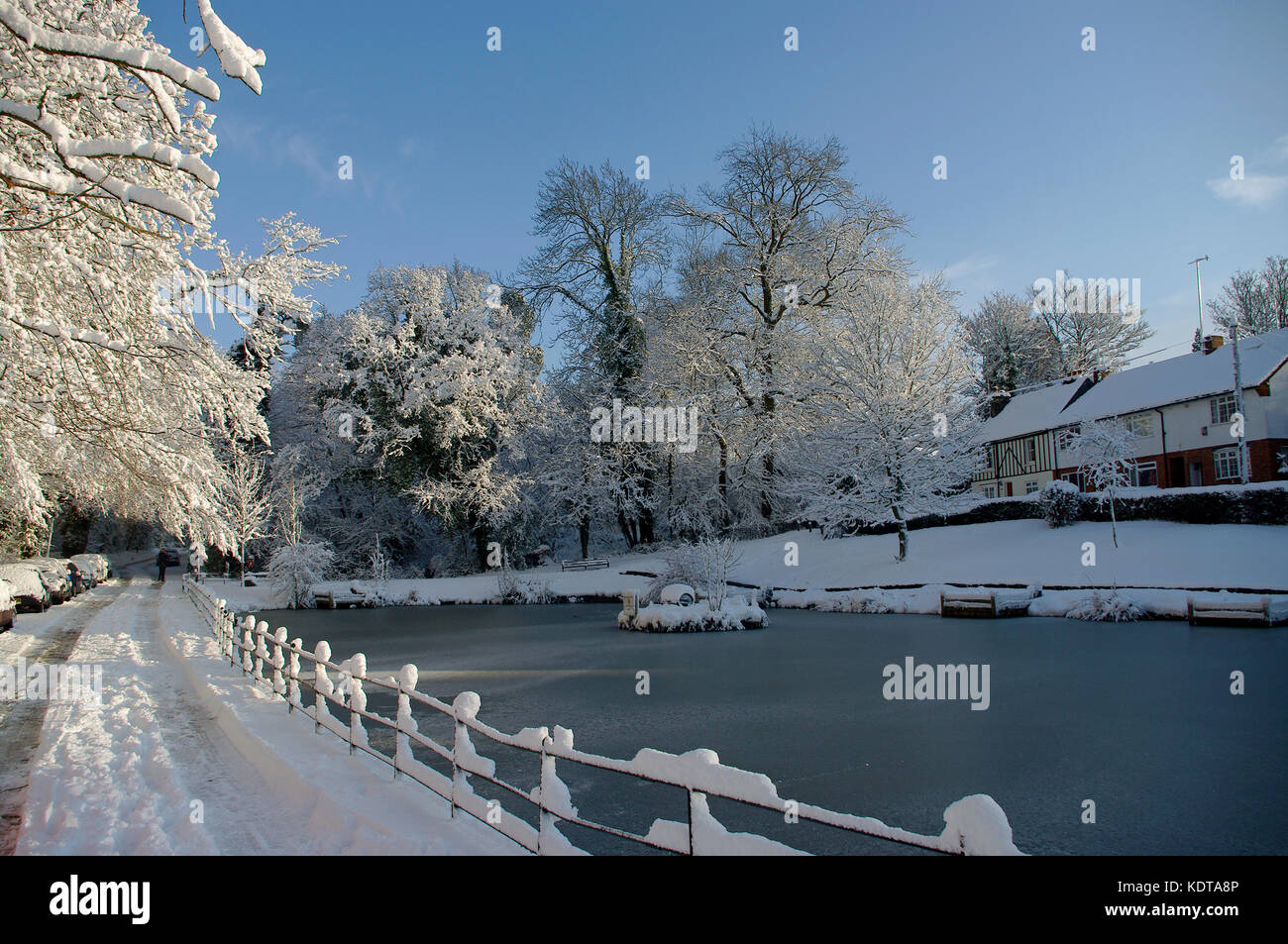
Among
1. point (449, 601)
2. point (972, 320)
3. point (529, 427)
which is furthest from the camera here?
point (972, 320)

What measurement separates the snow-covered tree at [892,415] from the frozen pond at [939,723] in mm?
11648

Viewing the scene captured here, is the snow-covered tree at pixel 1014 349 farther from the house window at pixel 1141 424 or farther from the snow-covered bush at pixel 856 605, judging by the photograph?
the snow-covered bush at pixel 856 605

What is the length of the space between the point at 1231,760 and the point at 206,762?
394 inches

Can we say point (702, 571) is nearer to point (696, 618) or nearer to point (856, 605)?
point (696, 618)

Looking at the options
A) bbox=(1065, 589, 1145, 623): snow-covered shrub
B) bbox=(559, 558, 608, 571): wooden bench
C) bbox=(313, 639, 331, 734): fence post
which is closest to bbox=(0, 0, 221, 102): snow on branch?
bbox=(313, 639, 331, 734): fence post

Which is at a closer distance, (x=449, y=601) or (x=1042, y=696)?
(x=1042, y=696)

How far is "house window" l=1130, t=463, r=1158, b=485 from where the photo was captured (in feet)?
120

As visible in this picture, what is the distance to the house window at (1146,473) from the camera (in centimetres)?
3650

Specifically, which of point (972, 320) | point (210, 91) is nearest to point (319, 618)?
point (210, 91)

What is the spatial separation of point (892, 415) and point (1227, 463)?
15486 mm

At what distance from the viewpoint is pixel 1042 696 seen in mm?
10633

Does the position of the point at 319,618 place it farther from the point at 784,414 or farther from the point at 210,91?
the point at 210,91

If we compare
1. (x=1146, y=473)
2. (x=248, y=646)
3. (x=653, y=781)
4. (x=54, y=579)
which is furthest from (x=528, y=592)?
(x=1146, y=473)

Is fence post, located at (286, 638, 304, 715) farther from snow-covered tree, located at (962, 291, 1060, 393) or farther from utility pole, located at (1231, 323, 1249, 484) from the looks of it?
snow-covered tree, located at (962, 291, 1060, 393)
